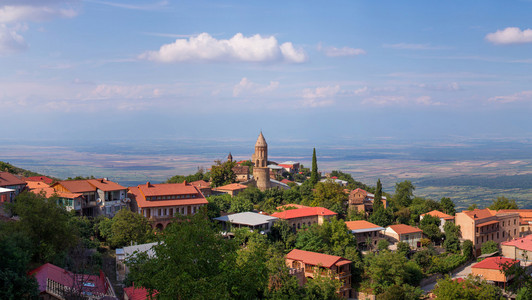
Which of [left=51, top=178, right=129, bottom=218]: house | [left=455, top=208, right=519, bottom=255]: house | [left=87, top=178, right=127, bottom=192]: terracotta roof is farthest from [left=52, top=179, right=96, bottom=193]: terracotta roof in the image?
[left=455, top=208, right=519, bottom=255]: house

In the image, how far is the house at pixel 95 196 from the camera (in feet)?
123

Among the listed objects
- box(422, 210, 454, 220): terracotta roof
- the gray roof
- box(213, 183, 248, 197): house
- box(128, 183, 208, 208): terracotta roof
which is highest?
box(128, 183, 208, 208): terracotta roof

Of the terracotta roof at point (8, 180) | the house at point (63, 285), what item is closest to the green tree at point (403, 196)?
the terracotta roof at point (8, 180)

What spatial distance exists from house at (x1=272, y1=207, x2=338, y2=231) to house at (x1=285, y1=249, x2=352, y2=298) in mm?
6317

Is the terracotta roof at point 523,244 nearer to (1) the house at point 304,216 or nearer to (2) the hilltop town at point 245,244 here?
(2) the hilltop town at point 245,244

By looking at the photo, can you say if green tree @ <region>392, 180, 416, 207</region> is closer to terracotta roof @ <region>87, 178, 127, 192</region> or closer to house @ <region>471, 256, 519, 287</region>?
house @ <region>471, 256, 519, 287</region>

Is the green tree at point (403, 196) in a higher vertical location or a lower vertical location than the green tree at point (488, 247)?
higher

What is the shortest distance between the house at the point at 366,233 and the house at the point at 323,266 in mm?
6161

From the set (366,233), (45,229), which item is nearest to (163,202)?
(45,229)

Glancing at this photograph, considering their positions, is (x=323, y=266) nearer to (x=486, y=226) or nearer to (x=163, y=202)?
(x=163, y=202)

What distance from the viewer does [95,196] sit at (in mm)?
38219

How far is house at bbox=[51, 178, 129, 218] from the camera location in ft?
123

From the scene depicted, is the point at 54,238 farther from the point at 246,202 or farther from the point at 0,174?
the point at 246,202

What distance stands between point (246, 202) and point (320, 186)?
866cm
